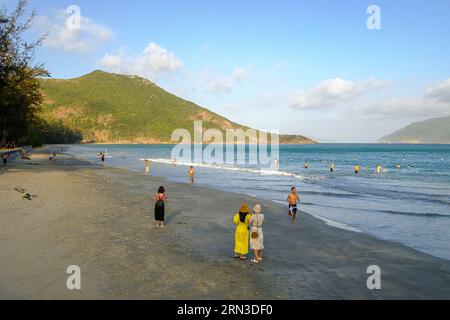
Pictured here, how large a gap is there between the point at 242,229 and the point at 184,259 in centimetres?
172

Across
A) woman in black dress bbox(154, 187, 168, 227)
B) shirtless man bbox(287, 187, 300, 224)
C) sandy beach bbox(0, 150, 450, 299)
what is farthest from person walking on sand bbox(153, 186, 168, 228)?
shirtless man bbox(287, 187, 300, 224)

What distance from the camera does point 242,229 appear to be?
33.4 ft

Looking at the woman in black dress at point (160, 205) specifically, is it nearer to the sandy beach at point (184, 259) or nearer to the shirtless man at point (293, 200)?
the sandy beach at point (184, 259)

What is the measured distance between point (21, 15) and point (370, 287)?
2992cm

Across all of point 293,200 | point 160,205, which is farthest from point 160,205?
point 293,200

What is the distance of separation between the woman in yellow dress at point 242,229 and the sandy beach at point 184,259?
34 cm

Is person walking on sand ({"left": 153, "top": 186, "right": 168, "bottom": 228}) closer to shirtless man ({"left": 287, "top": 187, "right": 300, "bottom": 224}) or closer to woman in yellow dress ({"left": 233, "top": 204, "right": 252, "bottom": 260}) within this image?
woman in yellow dress ({"left": 233, "top": 204, "right": 252, "bottom": 260})

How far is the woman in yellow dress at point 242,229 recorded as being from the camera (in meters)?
10.0

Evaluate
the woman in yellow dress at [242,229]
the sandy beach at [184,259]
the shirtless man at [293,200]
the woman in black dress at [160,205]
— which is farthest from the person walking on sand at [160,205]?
the shirtless man at [293,200]

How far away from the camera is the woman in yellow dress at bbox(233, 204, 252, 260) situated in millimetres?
10039

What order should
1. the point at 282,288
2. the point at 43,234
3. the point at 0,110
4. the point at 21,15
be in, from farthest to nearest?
the point at 0,110 → the point at 21,15 → the point at 43,234 → the point at 282,288
